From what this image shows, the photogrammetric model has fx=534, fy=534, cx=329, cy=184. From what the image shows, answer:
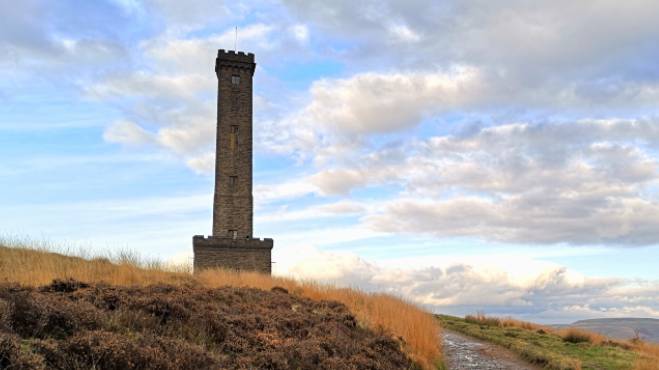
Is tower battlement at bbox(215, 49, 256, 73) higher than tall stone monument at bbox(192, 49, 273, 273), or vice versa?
tower battlement at bbox(215, 49, 256, 73)

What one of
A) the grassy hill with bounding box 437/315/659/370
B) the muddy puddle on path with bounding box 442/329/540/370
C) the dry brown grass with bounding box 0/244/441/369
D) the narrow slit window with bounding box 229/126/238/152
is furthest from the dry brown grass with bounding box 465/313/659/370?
the narrow slit window with bounding box 229/126/238/152

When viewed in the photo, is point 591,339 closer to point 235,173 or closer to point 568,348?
point 568,348

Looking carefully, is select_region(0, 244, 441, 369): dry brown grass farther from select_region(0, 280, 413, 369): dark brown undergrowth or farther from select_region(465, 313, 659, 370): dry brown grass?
select_region(465, 313, 659, 370): dry brown grass

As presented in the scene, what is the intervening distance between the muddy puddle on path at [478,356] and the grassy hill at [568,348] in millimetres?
451

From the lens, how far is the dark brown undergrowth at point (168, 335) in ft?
21.1

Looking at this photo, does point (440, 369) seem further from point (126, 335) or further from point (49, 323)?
point (49, 323)

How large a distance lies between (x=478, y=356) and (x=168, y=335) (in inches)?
374

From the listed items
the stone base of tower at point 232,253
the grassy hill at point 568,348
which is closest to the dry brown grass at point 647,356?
the grassy hill at point 568,348

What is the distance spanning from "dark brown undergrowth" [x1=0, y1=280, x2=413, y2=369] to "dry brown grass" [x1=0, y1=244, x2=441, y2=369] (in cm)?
132

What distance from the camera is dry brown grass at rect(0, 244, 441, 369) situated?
13461 millimetres

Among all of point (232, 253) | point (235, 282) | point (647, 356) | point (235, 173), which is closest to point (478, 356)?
point (647, 356)

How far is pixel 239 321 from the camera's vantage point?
10.5m

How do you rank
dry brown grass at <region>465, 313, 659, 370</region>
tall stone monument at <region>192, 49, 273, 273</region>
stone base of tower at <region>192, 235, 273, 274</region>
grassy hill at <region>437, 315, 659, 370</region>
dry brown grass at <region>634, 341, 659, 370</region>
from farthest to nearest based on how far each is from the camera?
tall stone monument at <region>192, 49, 273, 273</region>, stone base of tower at <region>192, 235, 273, 274</region>, dry brown grass at <region>465, 313, 659, 370</region>, grassy hill at <region>437, 315, 659, 370</region>, dry brown grass at <region>634, 341, 659, 370</region>

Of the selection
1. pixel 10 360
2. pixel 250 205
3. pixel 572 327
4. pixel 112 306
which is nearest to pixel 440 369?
pixel 112 306
